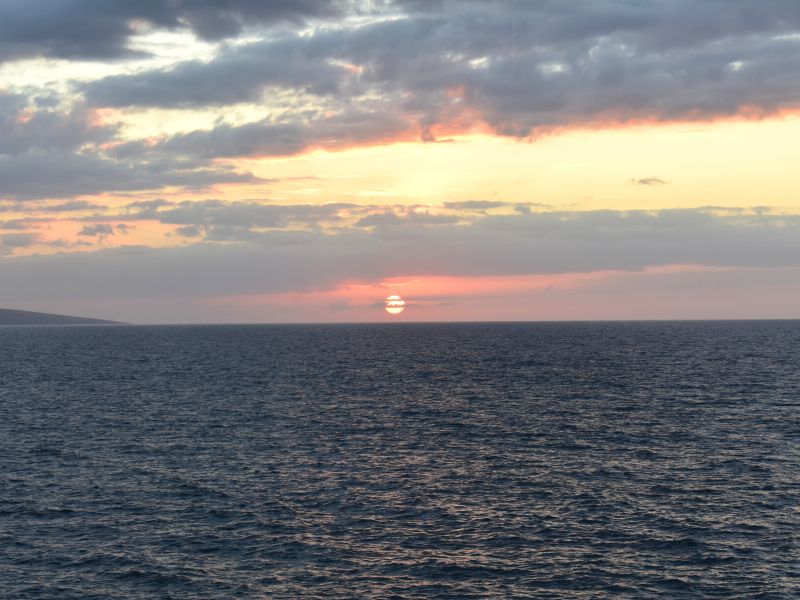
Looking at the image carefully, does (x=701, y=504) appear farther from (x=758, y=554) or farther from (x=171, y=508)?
(x=171, y=508)

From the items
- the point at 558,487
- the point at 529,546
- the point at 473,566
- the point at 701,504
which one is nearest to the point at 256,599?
the point at 473,566

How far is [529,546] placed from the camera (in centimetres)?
4812

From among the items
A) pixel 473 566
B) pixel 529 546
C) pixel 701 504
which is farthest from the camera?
pixel 701 504

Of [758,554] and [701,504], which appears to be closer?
[758,554]

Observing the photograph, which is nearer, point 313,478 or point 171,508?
point 171,508

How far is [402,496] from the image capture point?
193ft

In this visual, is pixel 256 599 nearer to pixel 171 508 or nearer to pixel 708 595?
pixel 171 508

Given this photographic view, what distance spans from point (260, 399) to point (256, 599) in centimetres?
7295

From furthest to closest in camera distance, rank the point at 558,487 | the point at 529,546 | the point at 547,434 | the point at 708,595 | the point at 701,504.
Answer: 1. the point at 547,434
2. the point at 558,487
3. the point at 701,504
4. the point at 529,546
5. the point at 708,595


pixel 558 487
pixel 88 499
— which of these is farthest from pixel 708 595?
pixel 88 499

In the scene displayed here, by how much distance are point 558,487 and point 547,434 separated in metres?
22.1

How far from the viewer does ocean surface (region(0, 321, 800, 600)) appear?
43688mm

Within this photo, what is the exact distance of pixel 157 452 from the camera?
7456cm

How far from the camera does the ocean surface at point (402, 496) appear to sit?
4369 centimetres
